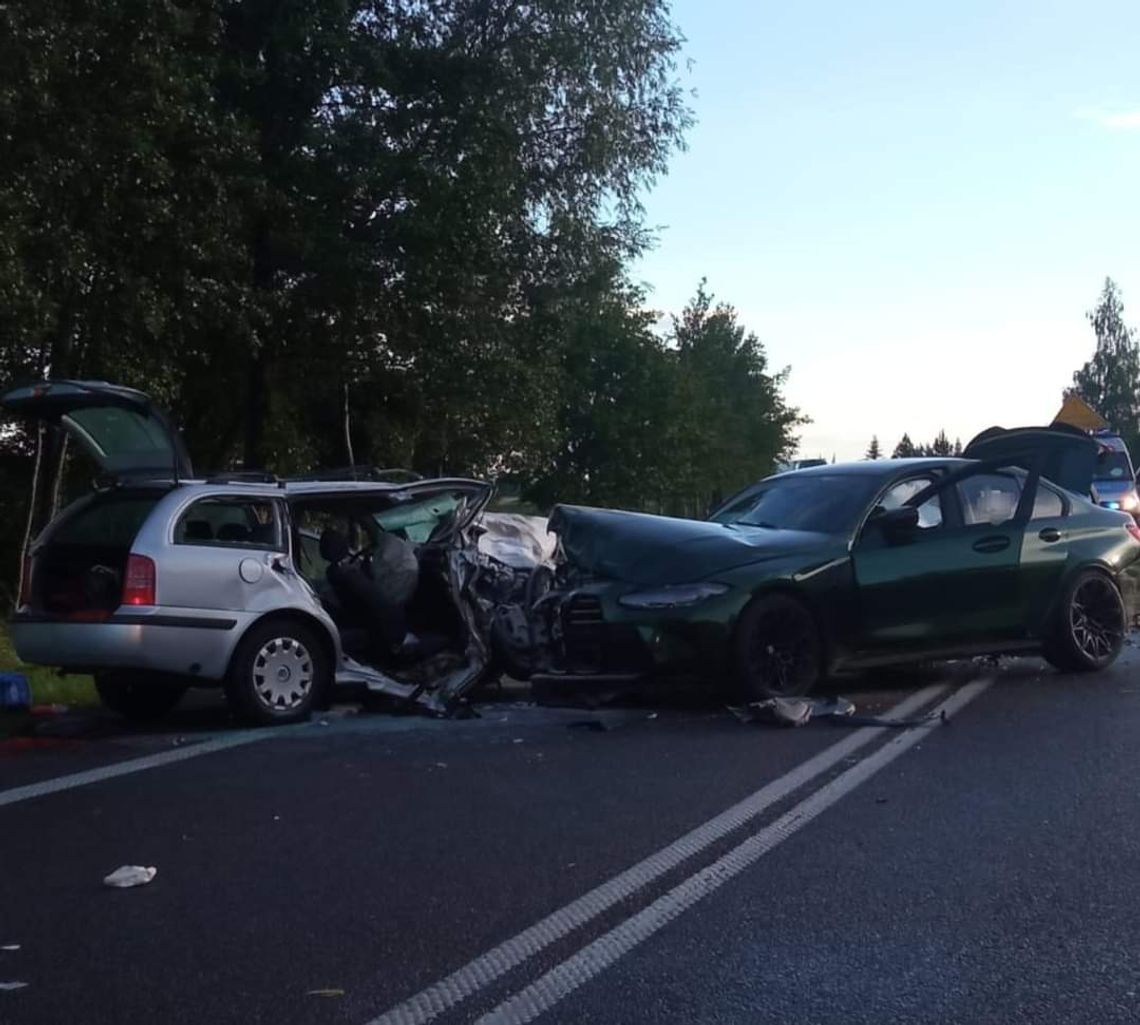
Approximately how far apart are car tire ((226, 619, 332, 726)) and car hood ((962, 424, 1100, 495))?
205 inches

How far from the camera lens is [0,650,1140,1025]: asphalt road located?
4605mm

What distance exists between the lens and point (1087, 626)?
11.6 m

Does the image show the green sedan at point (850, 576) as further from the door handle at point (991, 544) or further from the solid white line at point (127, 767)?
the solid white line at point (127, 767)

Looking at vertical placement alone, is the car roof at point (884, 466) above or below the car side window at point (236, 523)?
above

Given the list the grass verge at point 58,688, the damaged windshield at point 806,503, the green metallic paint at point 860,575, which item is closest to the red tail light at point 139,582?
the grass verge at point 58,688

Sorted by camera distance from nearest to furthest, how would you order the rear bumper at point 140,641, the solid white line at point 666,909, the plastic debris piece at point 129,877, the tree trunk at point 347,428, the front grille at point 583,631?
the solid white line at point 666,909 < the plastic debris piece at point 129,877 < the rear bumper at point 140,641 < the front grille at point 583,631 < the tree trunk at point 347,428

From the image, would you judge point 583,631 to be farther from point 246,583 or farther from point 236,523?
point 236,523

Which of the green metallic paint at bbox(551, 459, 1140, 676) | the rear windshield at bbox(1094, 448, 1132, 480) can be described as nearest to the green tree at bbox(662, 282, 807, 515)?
the rear windshield at bbox(1094, 448, 1132, 480)

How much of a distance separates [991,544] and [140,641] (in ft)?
19.6

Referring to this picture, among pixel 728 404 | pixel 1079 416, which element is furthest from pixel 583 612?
pixel 728 404

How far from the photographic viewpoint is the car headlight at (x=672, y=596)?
9773 millimetres

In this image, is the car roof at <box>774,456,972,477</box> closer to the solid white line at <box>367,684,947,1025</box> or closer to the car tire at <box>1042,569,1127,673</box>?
the car tire at <box>1042,569,1127,673</box>

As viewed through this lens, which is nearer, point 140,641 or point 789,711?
point 140,641

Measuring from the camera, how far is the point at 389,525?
433 inches
